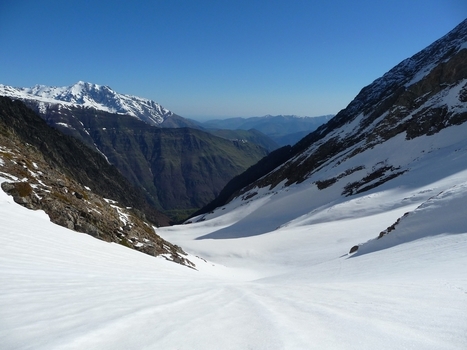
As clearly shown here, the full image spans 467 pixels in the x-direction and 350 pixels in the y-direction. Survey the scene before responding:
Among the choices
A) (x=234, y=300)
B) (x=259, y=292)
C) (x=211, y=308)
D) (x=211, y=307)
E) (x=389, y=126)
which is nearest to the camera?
(x=211, y=308)

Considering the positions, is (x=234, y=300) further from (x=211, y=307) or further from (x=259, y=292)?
(x=259, y=292)

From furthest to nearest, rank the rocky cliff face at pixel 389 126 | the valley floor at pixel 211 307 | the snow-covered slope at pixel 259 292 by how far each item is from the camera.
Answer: the rocky cliff face at pixel 389 126 < the snow-covered slope at pixel 259 292 < the valley floor at pixel 211 307

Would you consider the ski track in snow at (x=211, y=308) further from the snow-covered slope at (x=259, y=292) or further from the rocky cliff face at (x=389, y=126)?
the rocky cliff face at (x=389, y=126)

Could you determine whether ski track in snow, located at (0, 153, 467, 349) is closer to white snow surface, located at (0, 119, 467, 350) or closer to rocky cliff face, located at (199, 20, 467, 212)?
white snow surface, located at (0, 119, 467, 350)

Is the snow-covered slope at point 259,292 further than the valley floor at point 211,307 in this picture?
Yes

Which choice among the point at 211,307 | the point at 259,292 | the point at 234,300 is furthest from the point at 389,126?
the point at 211,307

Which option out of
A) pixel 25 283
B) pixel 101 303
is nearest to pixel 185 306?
pixel 101 303

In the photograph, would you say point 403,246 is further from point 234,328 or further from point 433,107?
point 433,107

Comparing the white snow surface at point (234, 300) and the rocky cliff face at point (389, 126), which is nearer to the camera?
the white snow surface at point (234, 300)

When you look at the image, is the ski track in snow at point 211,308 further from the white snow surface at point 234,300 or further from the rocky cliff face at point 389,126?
the rocky cliff face at point 389,126

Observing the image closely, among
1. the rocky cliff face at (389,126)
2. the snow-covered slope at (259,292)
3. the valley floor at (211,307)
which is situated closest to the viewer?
the valley floor at (211,307)

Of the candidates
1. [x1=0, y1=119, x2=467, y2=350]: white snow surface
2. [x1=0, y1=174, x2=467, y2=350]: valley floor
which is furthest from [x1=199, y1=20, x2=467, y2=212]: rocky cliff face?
[x1=0, y1=174, x2=467, y2=350]: valley floor

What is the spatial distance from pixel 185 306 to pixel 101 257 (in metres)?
8.93

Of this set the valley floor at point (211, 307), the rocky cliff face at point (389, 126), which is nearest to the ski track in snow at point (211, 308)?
the valley floor at point (211, 307)
